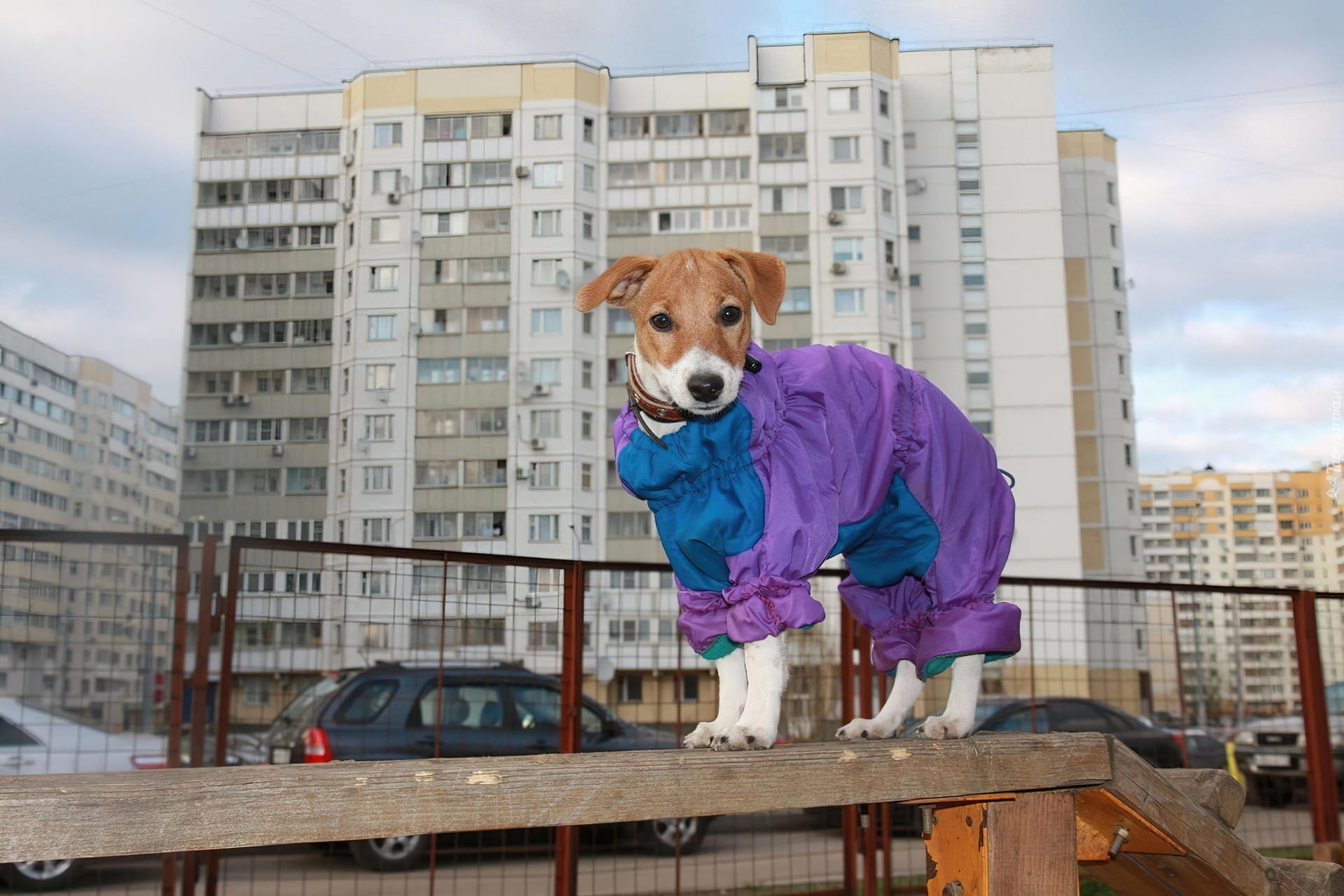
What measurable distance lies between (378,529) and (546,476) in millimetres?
3321

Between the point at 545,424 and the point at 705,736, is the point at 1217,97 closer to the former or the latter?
the point at 545,424

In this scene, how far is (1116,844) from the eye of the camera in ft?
6.91

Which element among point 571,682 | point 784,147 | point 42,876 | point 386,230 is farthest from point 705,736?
point 784,147

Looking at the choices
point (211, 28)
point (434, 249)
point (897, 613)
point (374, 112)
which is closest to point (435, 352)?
point (434, 249)

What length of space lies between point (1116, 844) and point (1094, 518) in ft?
83.3

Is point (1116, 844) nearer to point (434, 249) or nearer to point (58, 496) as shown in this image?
point (58, 496)

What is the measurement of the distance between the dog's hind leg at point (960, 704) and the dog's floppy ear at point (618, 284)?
3.33 feet

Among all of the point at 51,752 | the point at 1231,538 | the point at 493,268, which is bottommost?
the point at 51,752

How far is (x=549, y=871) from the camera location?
5.44 meters

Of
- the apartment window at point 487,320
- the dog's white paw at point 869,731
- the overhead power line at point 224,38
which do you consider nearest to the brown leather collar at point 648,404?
the dog's white paw at point 869,731

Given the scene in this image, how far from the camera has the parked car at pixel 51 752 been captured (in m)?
4.99

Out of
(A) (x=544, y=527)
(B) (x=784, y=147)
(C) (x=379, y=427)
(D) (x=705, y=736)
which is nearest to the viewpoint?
(D) (x=705, y=736)

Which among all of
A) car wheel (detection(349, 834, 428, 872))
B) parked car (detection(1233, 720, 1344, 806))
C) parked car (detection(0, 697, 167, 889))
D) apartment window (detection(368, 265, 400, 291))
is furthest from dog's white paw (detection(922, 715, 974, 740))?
apartment window (detection(368, 265, 400, 291))

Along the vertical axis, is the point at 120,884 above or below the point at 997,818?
below
